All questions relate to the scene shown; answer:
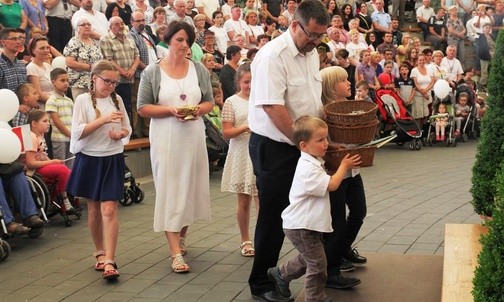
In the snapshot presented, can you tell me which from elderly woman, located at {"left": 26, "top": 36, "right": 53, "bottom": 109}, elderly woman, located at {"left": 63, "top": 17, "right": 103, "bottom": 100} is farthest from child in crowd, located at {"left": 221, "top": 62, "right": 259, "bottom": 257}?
elderly woman, located at {"left": 63, "top": 17, "right": 103, "bottom": 100}

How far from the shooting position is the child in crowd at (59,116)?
1135cm

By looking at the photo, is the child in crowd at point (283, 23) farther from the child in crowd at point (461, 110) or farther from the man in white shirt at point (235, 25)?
the child in crowd at point (461, 110)

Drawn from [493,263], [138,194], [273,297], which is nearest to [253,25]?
[138,194]

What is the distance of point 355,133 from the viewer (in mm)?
6316

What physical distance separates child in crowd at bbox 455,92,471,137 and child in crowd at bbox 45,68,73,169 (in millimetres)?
10689

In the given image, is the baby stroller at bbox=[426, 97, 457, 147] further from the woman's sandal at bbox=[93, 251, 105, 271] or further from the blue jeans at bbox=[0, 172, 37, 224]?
the woman's sandal at bbox=[93, 251, 105, 271]

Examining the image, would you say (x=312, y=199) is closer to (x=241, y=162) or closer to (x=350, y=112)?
(x=350, y=112)

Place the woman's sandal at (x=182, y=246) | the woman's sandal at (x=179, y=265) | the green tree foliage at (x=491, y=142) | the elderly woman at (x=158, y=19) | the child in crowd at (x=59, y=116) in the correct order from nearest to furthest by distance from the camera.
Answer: the green tree foliage at (x=491, y=142) < the woman's sandal at (x=179, y=265) < the woman's sandal at (x=182, y=246) < the child in crowd at (x=59, y=116) < the elderly woman at (x=158, y=19)

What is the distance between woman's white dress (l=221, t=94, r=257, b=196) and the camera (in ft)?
27.2

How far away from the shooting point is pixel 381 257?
795 centimetres

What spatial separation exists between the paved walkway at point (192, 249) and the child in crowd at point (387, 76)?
667 cm

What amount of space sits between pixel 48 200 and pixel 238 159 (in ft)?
8.34

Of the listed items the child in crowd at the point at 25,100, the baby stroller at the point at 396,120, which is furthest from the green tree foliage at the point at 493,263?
the baby stroller at the point at 396,120

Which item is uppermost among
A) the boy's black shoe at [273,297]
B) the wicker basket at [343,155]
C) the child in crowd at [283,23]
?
the child in crowd at [283,23]
